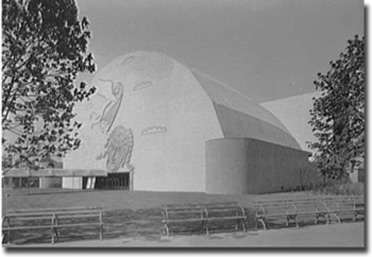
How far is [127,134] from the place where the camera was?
416 centimetres

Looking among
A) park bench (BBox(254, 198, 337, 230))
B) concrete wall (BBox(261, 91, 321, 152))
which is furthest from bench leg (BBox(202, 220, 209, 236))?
concrete wall (BBox(261, 91, 321, 152))

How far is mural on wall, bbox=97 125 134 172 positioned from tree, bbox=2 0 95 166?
358mm

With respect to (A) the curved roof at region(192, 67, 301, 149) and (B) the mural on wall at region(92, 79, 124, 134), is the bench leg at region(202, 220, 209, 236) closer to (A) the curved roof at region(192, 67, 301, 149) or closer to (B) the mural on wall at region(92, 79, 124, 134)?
(A) the curved roof at region(192, 67, 301, 149)

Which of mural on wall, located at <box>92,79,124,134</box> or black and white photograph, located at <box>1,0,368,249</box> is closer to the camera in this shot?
black and white photograph, located at <box>1,0,368,249</box>

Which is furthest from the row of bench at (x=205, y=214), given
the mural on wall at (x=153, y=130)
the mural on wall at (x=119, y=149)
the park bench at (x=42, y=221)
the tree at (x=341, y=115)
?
the mural on wall at (x=153, y=130)

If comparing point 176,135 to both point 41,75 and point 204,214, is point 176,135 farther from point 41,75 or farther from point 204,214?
point 41,75

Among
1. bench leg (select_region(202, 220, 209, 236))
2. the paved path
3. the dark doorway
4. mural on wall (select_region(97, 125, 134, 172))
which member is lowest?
the paved path

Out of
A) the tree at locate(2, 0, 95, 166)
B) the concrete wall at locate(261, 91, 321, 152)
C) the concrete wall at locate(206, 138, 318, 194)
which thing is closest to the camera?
the tree at locate(2, 0, 95, 166)

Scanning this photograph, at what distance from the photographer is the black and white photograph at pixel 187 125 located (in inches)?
151

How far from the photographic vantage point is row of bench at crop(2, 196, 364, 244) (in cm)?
373

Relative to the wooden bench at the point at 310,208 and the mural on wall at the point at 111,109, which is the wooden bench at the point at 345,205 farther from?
the mural on wall at the point at 111,109

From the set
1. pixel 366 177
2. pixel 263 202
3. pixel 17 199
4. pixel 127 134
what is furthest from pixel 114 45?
pixel 366 177

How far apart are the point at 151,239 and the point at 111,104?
4.30ft

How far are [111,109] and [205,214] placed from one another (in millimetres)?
1333
